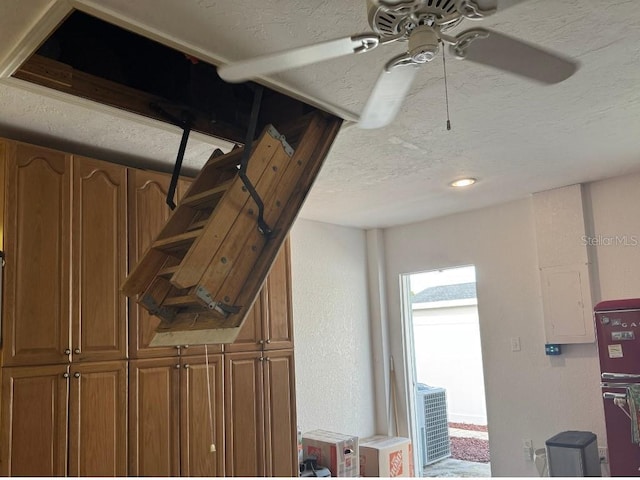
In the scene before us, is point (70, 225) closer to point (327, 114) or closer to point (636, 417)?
point (327, 114)

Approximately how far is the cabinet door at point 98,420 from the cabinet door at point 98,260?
0.26 feet

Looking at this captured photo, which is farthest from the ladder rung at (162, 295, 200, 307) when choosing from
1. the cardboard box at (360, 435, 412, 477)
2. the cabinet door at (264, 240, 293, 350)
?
the cardboard box at (360, 435, 412, 477)

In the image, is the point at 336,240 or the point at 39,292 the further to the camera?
the point at 336,240

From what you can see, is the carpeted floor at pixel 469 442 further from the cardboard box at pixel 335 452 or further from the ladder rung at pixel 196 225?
the ladder rung at pixel 196 225

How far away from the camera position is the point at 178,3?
1.72 m

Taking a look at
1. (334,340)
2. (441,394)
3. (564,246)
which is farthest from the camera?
(441,394)

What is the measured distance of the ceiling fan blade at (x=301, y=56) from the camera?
1454 mm

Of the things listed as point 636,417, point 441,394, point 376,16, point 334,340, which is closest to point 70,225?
point 376,16

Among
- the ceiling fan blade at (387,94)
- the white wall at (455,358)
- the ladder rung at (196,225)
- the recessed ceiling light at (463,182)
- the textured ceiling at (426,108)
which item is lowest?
the white wall at (455,358)

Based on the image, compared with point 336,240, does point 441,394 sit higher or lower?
lower

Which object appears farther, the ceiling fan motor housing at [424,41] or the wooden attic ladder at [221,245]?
the wooden attic ladder at [221,245]

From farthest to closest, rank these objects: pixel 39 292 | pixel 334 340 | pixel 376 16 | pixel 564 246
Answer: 1. pixel 334 340
2. pixel 564 246
3. pixel 39 292
4. pixel 376 16

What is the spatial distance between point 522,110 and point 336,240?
2707mm

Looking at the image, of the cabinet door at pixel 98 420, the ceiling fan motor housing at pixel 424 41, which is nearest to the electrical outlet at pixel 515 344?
the cabinet door at pixel 98 420
